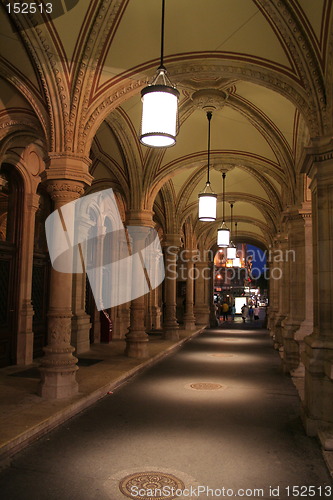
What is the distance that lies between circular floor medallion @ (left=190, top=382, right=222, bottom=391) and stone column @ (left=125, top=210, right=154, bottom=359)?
309 cm

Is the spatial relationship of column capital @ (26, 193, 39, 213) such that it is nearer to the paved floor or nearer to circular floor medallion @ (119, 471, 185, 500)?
the paved floor

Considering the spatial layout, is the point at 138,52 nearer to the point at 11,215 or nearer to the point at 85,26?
the point at 85,26

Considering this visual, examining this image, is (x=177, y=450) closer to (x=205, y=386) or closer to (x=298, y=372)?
(x=205, y=386)

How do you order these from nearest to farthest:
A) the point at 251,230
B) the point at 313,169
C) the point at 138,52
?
the point at 313,169 < the point at 138,52 < the point at 251,230

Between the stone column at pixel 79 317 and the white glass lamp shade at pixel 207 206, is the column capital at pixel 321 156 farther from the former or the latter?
the stone column at pixel 79 317

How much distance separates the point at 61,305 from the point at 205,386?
3.39 m

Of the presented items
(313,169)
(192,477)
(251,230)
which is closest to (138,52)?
(313,169)

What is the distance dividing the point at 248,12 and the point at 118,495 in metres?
6.49

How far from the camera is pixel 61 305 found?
7676 mm

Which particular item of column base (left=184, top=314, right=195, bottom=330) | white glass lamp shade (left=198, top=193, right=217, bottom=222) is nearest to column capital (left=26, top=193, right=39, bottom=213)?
white glass lamp shade (left=198, top=193, right=217, bottom=222)

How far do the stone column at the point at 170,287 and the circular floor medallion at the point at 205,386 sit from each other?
748 centimetres

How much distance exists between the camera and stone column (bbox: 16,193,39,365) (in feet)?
35.4

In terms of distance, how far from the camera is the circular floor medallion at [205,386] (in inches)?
348

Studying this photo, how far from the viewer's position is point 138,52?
776cm
